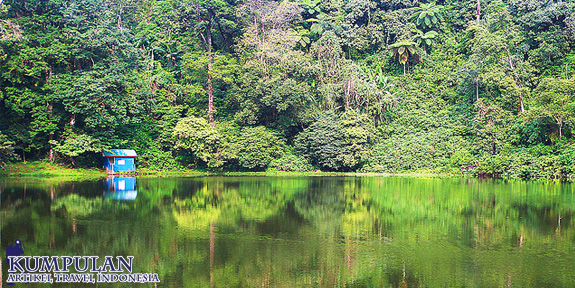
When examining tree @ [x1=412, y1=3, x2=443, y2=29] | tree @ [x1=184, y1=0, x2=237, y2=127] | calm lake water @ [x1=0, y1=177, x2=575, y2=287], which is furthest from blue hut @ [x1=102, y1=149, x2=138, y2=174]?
tree @ [x1=412, y1=3, x2=443, y2=29]

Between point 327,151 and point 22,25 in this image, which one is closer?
point 22,25

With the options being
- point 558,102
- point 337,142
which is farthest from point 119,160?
point 558,102

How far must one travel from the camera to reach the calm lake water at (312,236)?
815 cm

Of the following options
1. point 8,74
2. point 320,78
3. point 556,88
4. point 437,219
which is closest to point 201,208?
point 437,219

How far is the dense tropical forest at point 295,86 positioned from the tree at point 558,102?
4.1 inches

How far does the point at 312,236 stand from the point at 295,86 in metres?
26.2

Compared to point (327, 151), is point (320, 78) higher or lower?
higher

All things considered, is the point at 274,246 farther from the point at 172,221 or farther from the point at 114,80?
the point at 114,80

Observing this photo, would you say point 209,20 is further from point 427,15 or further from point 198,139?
point 427,15

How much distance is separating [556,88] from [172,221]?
83.3 feet

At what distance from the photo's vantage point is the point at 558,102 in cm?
2845

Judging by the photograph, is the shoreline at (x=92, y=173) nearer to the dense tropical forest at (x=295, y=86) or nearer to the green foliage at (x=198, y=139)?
the dense tropical forest at (x=295, y=86)

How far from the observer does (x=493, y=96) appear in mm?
36938

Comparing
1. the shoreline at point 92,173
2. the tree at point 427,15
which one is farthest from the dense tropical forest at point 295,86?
the shoreline at point 92,173
